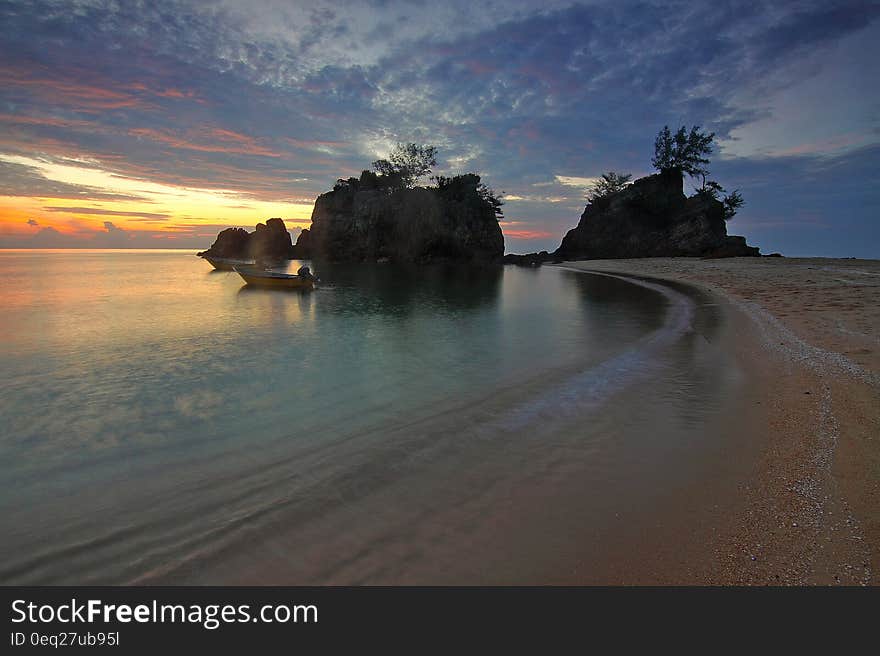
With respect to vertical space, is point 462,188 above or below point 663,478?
above

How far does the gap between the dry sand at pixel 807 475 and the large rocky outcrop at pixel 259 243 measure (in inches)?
4700

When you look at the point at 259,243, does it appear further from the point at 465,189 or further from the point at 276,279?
the point at 276,279

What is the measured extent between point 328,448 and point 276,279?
102ft

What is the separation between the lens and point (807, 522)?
388cm

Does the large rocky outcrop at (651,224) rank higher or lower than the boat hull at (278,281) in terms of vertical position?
higher

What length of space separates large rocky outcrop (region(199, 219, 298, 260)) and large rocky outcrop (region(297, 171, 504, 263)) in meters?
25.6

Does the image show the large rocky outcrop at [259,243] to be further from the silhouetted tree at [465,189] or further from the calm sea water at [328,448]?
the calm sea water at [328,448]

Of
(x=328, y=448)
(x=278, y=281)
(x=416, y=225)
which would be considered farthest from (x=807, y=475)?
(x=416, y=225)

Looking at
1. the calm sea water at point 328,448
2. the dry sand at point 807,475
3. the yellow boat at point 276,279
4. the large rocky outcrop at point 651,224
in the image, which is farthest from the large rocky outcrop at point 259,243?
the dry sand at point 807,475

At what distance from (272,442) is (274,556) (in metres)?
3.08

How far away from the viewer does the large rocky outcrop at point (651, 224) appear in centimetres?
7188

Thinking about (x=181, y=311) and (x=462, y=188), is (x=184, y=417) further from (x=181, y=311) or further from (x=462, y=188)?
(x=462, y=188)

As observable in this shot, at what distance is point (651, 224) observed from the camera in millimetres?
78750
